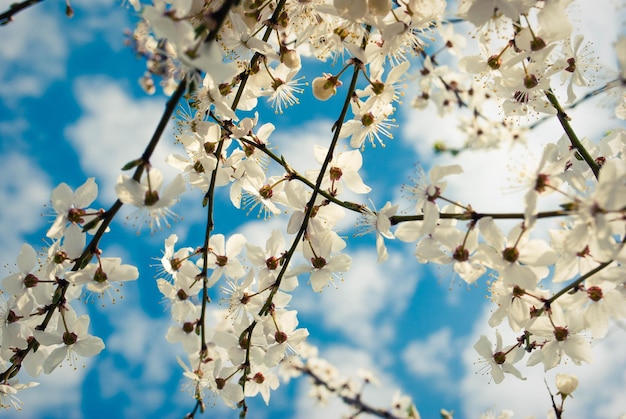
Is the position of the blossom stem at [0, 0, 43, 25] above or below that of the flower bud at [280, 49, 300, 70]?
below

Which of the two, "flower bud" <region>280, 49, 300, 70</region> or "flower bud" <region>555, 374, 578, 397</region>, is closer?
"flower bud" <region>280, 49, 300, 70</region>

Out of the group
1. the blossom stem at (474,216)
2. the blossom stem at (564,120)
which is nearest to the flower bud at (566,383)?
the blossom stem at (564,120)

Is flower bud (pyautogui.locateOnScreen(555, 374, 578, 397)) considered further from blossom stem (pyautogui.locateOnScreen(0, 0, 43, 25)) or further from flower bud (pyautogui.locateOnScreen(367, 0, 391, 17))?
blossom stem (pyautogui.locateOnScreen(0, 0, 43, 25))

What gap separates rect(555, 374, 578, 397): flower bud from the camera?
7.46 ft

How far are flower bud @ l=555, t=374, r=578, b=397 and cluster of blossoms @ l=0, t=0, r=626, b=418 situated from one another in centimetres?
1

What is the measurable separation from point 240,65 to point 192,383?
1.55m

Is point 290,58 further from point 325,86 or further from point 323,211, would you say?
point 323,211

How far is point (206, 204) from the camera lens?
6.75 ft

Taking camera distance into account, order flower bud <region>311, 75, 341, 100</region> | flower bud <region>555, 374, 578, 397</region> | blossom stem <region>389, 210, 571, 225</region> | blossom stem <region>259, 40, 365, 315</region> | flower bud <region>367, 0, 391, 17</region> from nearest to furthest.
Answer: blossom stem <region>389, 210, 571, 225</region> < flower bud <region>367, 0, 391, 17</region> < blossom stem <region>259, 40, 365, 315</region> < flower bud <region>311, 75, 341, 100</region> < flower bud <region>555, 374, 578, 397</region>

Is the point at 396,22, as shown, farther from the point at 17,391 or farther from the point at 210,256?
the point at 17,391

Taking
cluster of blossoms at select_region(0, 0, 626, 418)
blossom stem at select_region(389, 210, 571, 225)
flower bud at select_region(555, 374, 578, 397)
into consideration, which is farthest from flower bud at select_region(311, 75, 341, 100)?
flower bud at select_region(555, 374, 578, 397)

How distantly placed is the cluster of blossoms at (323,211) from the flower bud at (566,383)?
0.05 feet

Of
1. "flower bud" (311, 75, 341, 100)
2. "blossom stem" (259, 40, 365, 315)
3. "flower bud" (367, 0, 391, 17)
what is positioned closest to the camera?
"flower bud" (367, 0, 391, 17)

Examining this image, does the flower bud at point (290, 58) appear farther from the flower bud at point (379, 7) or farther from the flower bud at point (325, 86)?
the flower bud at point (379, 7)
